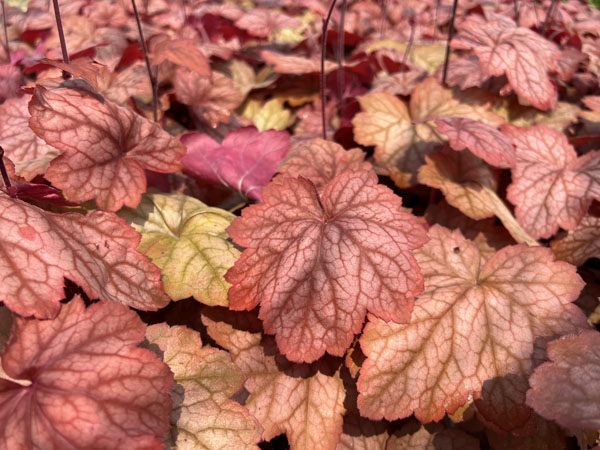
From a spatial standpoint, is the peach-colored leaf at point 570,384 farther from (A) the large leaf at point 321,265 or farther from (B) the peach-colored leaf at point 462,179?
(B) the peach-colored leaf at point 462,179

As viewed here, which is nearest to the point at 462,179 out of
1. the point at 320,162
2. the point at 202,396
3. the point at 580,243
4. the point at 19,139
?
the point at 580,243

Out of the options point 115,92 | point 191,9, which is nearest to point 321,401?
point 115,92

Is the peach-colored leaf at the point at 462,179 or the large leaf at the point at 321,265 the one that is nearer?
the large leaf at the point at 321,265

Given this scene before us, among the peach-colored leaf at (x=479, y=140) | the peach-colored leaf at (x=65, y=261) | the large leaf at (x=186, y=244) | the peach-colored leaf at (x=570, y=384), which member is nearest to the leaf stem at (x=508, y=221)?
the peach-colored leaf at (x=479, y=140)

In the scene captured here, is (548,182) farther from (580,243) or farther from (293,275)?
(293,275)

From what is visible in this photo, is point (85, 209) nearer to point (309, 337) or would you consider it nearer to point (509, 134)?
point (309, 337)

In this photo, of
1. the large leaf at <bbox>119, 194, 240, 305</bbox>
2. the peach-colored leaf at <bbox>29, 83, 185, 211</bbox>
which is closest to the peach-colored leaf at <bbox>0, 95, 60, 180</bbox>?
the peach-colored leaf at <bbox>29, 83, 185, 211</bbox>
